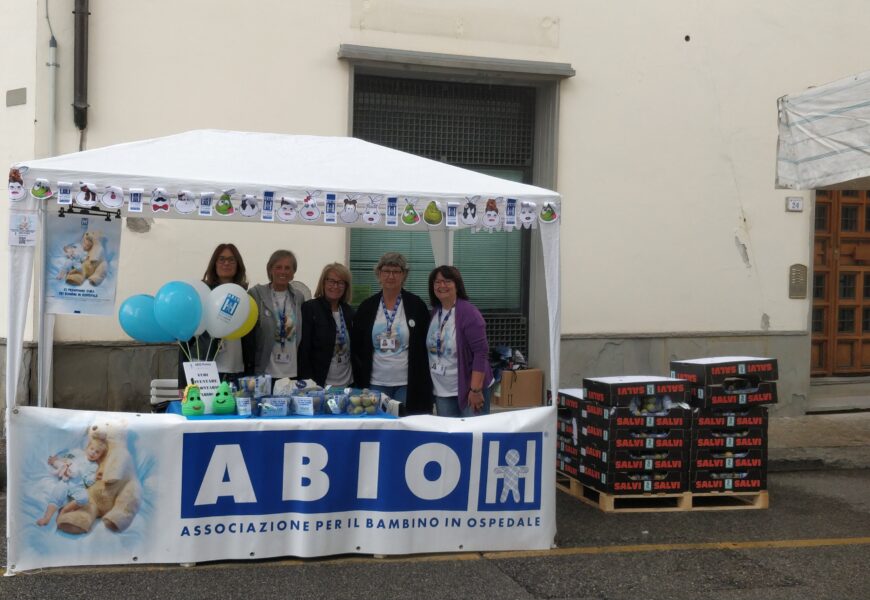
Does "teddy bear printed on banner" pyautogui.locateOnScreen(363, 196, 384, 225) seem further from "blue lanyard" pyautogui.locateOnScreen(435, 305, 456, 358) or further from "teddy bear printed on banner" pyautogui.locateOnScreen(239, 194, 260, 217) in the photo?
"blue lanyard" pyautogui.locateOnScreen(435, 305, 456, 358)

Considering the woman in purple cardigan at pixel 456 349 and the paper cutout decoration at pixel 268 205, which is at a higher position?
the paper cutout decoration at pixel 268 205

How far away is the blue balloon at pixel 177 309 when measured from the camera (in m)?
5.95

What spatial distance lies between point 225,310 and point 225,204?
0.91 meters

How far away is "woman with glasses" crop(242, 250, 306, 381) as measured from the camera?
6.96 m

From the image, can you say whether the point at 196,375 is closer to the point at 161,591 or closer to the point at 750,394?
the point at 161,591

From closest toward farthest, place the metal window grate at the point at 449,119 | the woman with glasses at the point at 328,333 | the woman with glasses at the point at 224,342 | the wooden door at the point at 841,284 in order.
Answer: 1. the woman with glasses at the point at 224,342
2. the woman with glasses at the point at 328,333
3. the metal window grate at the point at 449,119
4. the wooden door at the point at 841,284

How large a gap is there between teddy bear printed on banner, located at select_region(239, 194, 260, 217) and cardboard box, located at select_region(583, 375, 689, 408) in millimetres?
2611

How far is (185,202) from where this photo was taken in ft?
18.2

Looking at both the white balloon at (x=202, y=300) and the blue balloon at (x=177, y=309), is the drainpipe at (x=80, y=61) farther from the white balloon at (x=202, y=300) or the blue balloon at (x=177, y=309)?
the blue balloon at (x=177, y=309)

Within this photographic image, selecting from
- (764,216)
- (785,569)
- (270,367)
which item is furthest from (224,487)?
(764,216)

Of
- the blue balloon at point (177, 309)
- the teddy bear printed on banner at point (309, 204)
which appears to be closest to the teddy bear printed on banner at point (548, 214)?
the teddy bear printed on banner at point (309, 204)

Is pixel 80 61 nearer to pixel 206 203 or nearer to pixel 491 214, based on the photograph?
pixel 206 203

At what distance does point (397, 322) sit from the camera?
6797mm

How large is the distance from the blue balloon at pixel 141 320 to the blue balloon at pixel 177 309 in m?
0.07
